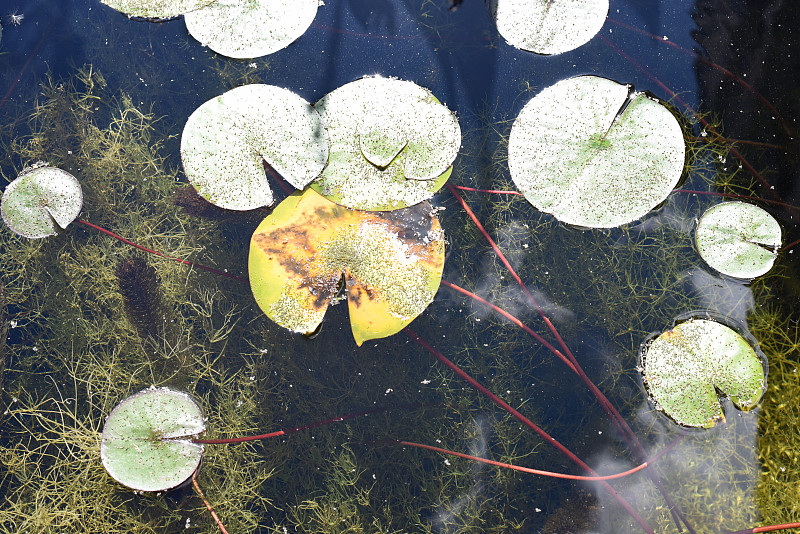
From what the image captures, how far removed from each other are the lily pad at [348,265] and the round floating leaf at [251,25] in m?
0.85

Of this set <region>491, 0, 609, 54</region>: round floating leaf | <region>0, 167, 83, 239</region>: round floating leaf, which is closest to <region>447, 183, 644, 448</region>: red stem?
<region>491, 0, 609, 54</region>: round floating leaf

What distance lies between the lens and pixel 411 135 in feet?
8.37

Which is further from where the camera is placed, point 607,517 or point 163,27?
point 163,27

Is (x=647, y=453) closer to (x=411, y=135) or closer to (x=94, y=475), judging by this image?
(x=411, y=135)

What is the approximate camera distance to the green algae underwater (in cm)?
252

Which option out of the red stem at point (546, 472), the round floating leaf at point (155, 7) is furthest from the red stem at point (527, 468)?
the round floating leaf at point (155, 7)

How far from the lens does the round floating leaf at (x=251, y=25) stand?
8.86 feet

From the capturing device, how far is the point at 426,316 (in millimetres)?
2623

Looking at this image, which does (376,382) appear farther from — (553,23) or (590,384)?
(553,23)

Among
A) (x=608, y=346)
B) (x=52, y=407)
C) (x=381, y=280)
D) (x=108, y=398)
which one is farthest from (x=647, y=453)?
(x=52, y=407)

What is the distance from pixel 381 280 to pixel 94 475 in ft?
5.73

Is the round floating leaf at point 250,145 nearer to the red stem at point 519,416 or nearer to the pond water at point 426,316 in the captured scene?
the pond water at point 426,316

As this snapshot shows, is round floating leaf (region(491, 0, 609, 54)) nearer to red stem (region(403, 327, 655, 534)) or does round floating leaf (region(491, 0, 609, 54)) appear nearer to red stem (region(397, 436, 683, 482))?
red stem (region(403, 327, 655, 534))

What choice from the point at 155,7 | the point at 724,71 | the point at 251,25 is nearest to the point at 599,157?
the point at 724,71
